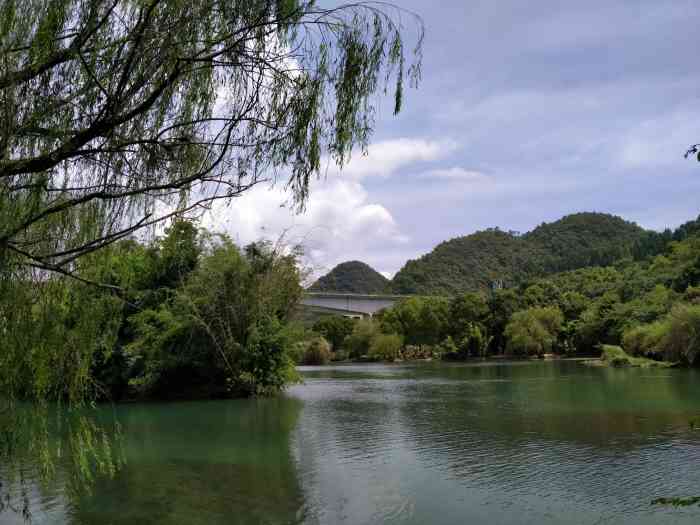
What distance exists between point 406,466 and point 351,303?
6511 cm

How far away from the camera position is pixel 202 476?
10977 millimetres

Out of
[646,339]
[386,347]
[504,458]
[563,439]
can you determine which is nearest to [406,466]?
[504,458]

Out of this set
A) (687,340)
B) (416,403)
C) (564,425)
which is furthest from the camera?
(687,340)

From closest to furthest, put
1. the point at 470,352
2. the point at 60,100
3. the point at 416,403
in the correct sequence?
the point at 60,100
the point at 416,403
the point at 470,352

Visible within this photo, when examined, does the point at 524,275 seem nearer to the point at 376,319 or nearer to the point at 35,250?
the point at 376,319

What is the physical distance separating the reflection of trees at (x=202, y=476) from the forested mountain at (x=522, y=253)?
3376 inches

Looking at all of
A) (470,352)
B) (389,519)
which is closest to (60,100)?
(389,519)

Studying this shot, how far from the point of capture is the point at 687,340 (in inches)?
1390

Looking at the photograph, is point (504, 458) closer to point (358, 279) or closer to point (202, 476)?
point (202, 476)

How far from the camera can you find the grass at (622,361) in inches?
1463

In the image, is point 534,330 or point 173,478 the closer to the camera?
point 173,478

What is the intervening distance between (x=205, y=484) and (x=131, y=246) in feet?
19.8

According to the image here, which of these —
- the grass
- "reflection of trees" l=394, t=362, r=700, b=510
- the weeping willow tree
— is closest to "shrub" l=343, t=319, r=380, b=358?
the grass

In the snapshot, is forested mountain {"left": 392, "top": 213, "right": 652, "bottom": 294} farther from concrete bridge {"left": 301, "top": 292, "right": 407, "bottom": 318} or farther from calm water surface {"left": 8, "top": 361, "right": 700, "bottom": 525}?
calm water surface {"left": 8, "top": 361, "right": 700, "bottom": 525}
